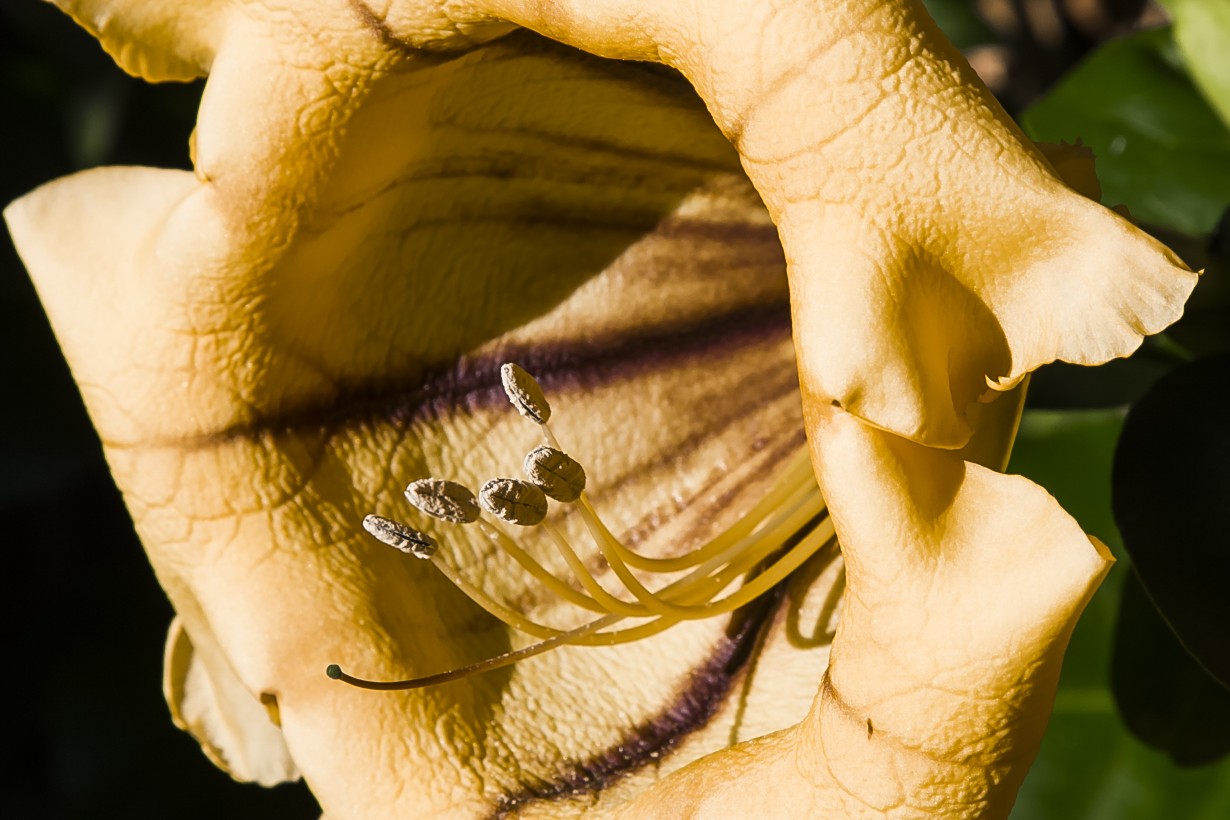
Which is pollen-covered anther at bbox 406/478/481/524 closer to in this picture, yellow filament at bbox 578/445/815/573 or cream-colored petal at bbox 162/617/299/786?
yellow filament at bbox 578/445/815/573

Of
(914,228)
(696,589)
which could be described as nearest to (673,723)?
(696,589)

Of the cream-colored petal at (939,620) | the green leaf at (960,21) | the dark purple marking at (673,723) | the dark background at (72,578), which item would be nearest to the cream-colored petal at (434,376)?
the dark purple marking at (673,723)

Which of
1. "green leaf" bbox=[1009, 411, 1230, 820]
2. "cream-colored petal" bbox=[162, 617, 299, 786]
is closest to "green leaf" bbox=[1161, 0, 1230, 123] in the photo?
"green leaf" bbox=[1009, 411, 1230, 820]

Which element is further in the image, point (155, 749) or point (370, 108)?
point (155, 749)

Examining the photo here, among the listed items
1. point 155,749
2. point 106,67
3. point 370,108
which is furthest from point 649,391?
point 106,67

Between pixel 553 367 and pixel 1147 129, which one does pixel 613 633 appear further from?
pixel 1147 129

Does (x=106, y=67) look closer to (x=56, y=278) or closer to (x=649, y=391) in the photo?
(x=56, y=278)
